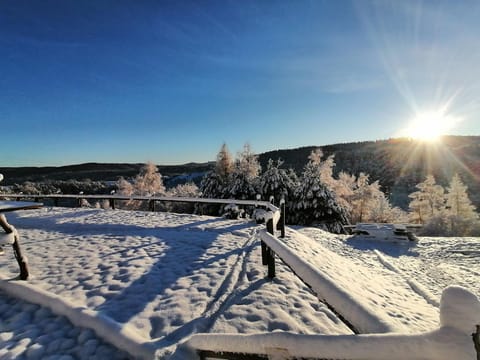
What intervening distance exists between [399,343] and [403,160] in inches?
5384

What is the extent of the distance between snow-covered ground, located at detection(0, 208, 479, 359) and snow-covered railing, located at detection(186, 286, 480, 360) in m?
0.46

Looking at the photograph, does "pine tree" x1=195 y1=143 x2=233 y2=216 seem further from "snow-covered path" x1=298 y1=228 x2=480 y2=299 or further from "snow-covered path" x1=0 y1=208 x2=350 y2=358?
"snow-covered path" x1=0 y1=208 x2=350 y2=358

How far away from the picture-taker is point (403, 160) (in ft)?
400

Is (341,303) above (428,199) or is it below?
above

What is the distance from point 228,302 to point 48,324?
2.33m

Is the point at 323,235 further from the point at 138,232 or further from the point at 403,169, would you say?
the point at 403,169

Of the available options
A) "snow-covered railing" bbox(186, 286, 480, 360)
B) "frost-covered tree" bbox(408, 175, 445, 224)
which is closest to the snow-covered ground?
"snow-covered railing" bbox(186, 286, 480, 360)

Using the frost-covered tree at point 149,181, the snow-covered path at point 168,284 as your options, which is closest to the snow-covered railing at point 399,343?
the snow-covered path at point 168,284

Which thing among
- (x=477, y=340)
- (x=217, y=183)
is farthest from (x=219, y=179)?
(x=477, y=340)

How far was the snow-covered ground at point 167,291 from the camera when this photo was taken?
3582 mm

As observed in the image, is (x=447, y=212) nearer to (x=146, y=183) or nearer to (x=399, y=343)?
(x=399, y=343)

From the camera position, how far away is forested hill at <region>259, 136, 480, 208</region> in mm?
96100

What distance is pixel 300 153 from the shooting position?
13250 cm

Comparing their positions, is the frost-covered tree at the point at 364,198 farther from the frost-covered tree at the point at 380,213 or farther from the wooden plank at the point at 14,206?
the wooden plank at the point at 14,206
